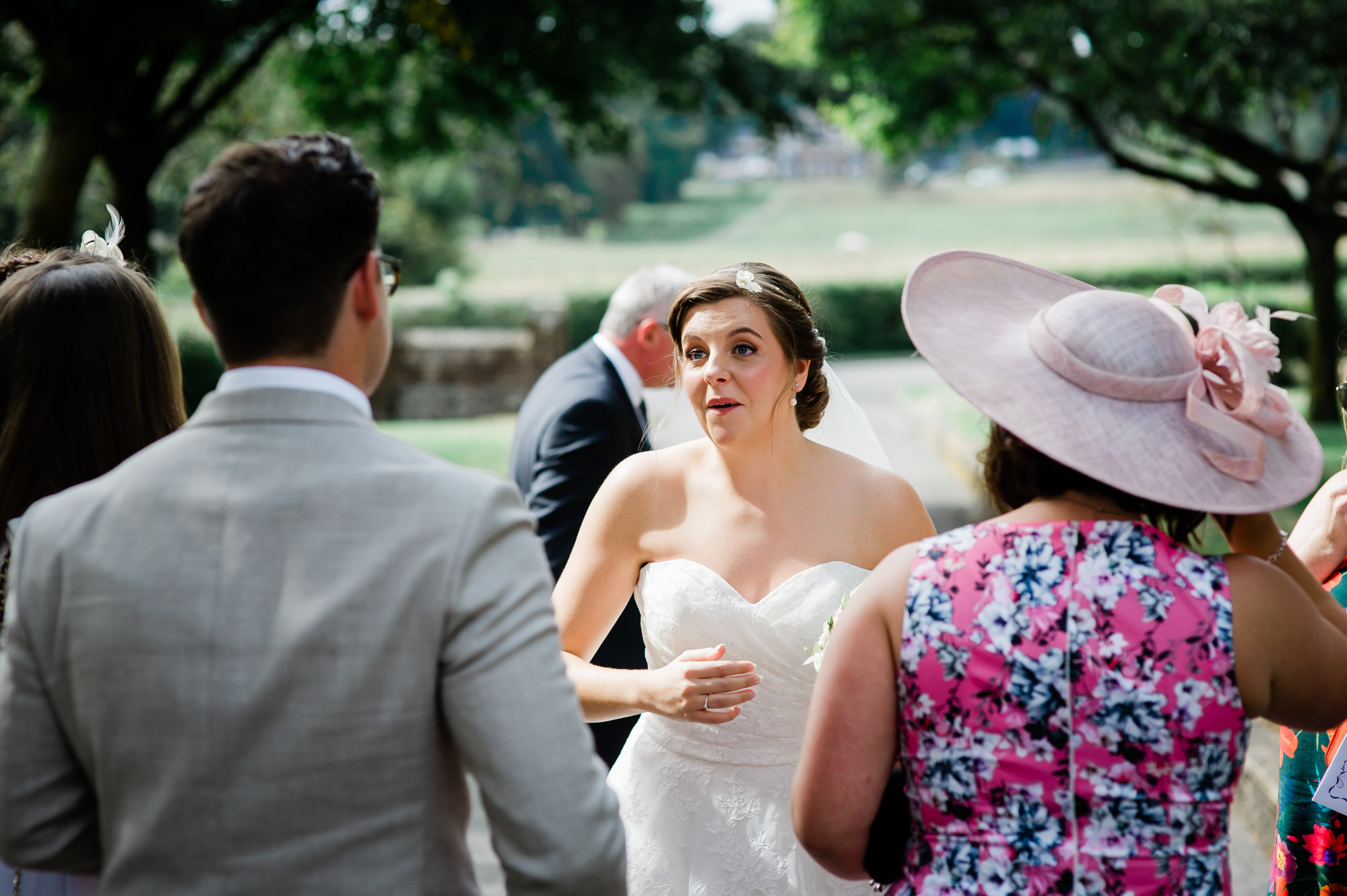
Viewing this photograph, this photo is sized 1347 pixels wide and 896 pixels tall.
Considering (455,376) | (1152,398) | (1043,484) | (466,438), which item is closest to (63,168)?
(466,438)

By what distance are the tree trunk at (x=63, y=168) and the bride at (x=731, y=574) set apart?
8989mm

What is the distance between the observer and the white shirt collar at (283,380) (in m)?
1.61

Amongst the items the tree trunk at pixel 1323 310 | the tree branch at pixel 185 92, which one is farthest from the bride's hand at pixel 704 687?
the tree trunk at pixel 1323 310

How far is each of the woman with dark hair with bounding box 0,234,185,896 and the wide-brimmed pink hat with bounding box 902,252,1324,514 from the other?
5.08 ft

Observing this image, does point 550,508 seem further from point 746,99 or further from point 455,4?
point 746,99

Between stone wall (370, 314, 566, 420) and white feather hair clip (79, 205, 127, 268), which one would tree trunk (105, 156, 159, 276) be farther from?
white feather hair clip (79, 205, 127, 268)

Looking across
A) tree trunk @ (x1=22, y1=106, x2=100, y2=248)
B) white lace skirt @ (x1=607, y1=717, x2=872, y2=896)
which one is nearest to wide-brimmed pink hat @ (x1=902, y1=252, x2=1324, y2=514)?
white lace skirt @ (x1=607, y1=717, x2=872, y2=896)

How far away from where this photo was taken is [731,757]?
296cm

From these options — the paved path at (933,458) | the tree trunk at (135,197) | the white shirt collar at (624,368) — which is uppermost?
the white shirt collar at (624,368)

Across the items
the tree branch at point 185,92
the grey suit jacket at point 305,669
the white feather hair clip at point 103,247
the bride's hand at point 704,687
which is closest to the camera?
the grey suit jacket at point 305,669

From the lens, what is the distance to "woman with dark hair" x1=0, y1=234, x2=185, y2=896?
2.18 meters

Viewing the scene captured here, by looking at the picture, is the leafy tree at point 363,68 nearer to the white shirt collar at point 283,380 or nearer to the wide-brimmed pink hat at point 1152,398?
the white shirt collar at point 283,380

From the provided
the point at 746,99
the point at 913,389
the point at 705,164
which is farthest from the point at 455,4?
the point at 705,164

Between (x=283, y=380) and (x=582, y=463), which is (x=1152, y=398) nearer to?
(x=283, y=380)
